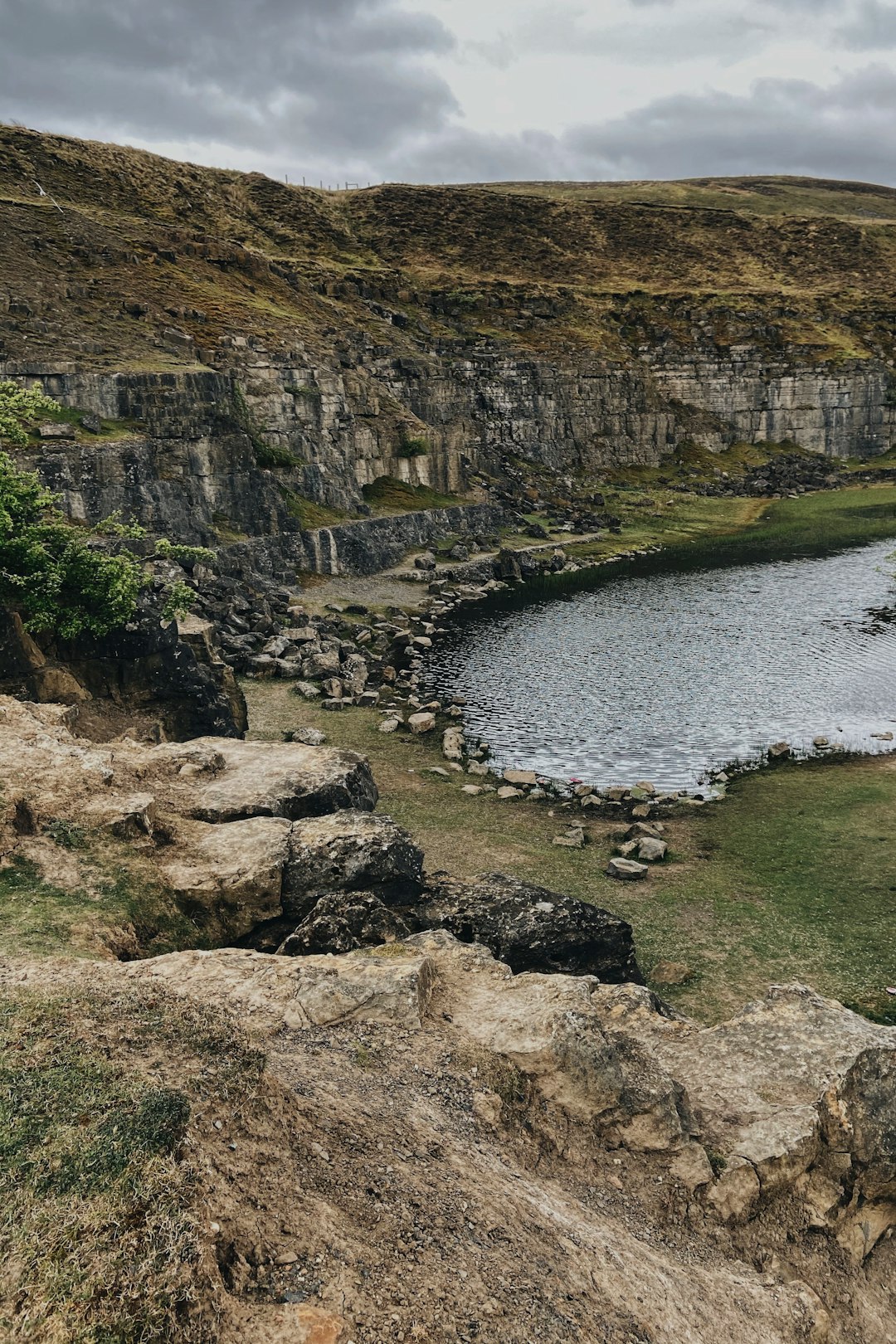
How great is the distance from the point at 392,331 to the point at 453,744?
3047 inches

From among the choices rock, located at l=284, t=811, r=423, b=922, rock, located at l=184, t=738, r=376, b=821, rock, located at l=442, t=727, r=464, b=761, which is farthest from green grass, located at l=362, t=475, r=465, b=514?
rock, located at l=284, t=811, r=423, b=922

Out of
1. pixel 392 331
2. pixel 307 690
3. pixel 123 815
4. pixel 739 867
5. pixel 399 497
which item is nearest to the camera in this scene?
pixel 123 815

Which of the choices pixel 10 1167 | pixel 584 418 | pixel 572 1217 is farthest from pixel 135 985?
pixel 584 418

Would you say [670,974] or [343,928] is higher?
[343,928]

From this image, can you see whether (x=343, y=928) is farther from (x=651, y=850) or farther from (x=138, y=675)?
(x=138, y=675)

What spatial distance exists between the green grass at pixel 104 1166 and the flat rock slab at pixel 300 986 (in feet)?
5.37

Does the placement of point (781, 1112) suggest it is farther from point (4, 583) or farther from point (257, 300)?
point (257, 300)

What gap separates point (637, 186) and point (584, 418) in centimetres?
11427

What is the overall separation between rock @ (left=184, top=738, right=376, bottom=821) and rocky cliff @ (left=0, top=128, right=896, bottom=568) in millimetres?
35574

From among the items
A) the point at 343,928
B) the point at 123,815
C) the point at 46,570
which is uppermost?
the point at 46,570

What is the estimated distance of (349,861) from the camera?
1878cm

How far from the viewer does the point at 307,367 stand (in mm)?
79000

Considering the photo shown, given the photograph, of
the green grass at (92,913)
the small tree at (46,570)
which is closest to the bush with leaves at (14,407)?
the small tree at (46,570)

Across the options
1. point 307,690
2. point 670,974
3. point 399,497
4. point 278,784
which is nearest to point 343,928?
point 278,784
